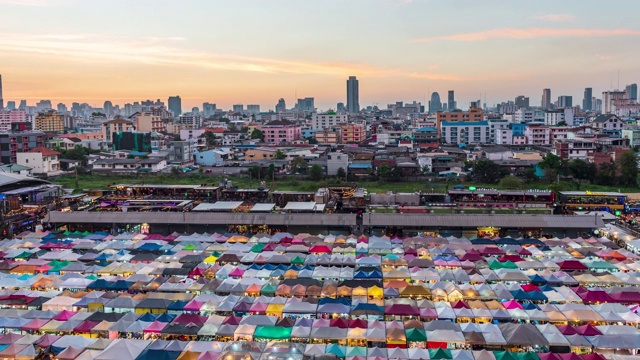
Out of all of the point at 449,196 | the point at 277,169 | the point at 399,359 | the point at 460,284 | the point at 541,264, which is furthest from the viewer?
the point at 277,169

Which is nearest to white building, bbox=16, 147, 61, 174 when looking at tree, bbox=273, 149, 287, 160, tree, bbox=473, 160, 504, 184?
tree, bbox=273, 149, 287, 160

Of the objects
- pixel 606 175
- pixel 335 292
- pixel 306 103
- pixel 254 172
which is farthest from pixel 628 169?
pixel 306 103

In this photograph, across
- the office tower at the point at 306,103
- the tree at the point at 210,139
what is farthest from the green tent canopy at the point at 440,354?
the office tower at the point at 306,103

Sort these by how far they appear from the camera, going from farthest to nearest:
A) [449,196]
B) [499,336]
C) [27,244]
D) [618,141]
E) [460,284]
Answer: [618,141] → [449,196] → [27,244] → [460,284] → [499,336]

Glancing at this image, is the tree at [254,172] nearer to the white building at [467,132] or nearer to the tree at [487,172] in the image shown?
the tree at [487,172]

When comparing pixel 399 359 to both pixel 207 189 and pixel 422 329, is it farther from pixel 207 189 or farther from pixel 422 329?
pixel 207 189

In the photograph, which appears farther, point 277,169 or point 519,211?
point 277,169

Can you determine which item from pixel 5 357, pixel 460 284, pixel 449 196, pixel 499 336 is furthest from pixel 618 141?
pixel 5 357
